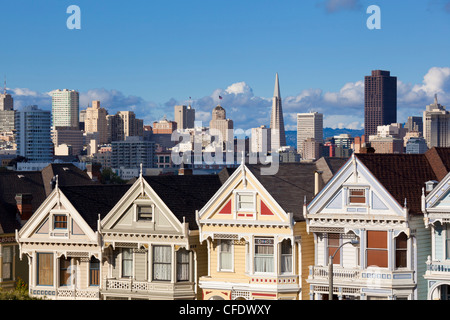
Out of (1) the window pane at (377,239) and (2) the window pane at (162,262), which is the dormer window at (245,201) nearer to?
(2) the window pane at (162,262)

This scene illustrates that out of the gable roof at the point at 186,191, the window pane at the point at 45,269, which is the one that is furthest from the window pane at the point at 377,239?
the window pane at the point at 45,269

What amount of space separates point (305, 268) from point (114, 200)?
11870mm

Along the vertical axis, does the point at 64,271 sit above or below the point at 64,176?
below

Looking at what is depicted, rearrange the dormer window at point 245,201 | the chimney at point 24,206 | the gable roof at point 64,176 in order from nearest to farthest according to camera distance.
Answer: the dormer window at point 245,201 → the chimney at point 24,206 → the gable roof at point 64,176

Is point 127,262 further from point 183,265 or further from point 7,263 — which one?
point 7,263

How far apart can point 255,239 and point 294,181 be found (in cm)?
440

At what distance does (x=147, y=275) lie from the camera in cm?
4544

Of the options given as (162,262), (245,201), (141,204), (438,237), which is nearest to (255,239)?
(245,201)

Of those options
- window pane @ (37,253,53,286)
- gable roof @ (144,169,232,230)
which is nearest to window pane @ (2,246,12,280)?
window pane @ (37,253,53,286)

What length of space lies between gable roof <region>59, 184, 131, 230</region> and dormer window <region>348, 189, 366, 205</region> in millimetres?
12748

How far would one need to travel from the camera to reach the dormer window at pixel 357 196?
4097cm

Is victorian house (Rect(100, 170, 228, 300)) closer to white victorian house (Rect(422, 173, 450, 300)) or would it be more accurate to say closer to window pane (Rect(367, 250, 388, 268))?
window pane (Rect(367, 250, 388, 268))

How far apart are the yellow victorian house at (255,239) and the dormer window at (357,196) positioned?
6.62 feet

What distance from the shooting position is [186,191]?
47.3m
